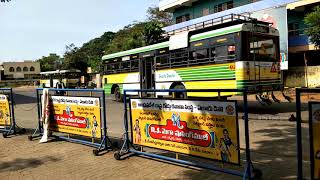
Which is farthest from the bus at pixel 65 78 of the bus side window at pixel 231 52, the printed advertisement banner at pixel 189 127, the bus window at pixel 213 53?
the printed advertisement banner at pixel 189 127

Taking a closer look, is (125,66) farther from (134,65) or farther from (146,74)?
(146,74)

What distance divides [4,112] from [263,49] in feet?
30.4

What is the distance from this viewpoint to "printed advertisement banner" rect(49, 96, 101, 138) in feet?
25.4

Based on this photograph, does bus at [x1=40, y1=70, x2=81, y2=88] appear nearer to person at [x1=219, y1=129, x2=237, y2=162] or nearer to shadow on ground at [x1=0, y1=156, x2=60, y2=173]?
shadow on ground at [x1=0, y1=156, x2=60, y2=173]

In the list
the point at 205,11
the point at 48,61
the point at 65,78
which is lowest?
the point at 65,78

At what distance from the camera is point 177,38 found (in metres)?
15.3

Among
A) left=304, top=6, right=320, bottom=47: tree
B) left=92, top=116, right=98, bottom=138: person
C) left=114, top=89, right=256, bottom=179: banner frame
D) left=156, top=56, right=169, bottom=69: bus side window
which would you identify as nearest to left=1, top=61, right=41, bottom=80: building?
left=304, top=6, right=320, bottom=47: tree

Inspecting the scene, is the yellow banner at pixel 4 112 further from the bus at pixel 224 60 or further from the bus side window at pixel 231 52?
the bus side window at pixel 231 52

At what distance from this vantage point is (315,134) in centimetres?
428

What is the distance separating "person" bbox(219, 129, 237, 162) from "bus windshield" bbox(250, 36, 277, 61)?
766 centimetres

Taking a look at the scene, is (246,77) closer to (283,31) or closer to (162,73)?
(162,73)

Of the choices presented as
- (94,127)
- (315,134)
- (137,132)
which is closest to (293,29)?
(94,127)

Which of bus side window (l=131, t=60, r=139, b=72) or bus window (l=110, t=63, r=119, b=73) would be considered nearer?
bus side window (l=131, t=60, r=139, b=72)

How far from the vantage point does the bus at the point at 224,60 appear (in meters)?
12.4
